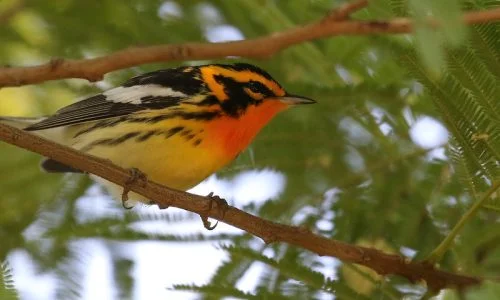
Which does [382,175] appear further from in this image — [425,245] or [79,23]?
[79,23]

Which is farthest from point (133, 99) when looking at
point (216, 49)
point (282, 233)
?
point (216, 49)

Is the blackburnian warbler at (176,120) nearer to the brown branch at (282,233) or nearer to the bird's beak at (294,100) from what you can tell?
the bird's beak at (294,100)

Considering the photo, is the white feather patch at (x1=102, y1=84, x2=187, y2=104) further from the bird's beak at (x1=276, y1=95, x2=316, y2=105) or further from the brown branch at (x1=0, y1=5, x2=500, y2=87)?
the brown branch at (x1=0, y1=5, x2=500, y2=87)

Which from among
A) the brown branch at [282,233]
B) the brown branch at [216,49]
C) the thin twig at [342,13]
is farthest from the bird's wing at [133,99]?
the thin twig at [342,13]

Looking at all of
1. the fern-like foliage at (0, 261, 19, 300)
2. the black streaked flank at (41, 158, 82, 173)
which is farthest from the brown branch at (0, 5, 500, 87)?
the black streaked flank at (41, 158, 82, 173)

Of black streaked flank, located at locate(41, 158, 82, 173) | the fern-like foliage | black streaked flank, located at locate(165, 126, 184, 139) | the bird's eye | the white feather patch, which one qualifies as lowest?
the fern-like foliage

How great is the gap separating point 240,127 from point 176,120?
24 cm

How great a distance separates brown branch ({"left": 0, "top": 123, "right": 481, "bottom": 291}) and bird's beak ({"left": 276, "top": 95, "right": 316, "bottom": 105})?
27.0 inches

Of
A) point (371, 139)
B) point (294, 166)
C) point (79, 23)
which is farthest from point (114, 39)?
point (371, 139)

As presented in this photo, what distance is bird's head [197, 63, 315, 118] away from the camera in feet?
10.4

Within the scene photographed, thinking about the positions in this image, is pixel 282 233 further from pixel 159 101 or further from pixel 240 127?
pixel 159 101

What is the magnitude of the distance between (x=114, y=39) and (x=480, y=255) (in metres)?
1.68

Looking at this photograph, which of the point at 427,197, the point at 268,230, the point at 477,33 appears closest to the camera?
the point at 477,33

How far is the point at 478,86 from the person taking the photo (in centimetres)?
218
